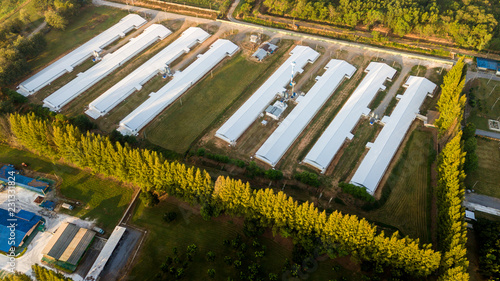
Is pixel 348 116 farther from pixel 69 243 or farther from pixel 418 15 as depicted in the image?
pixel 69 243

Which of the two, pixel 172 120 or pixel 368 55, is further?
pixel 368 55

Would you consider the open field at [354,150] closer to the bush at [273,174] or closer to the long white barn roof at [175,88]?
the bush at [273,174]

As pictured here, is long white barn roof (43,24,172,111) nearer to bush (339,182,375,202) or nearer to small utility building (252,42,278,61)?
small utility building (252,42,278,61)

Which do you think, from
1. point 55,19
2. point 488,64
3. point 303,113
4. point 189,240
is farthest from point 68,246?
point 488,64

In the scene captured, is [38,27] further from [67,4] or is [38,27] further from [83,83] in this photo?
[83,83]

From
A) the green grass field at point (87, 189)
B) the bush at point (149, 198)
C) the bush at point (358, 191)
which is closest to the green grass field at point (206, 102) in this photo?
the bush at point (149, 198)

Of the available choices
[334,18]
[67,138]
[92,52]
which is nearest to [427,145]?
[334,18]

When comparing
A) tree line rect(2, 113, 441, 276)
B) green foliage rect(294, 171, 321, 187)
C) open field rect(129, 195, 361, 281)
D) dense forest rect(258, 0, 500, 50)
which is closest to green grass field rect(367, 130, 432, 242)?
tree line rect(2, 113, 441, 276)
